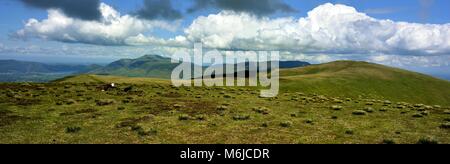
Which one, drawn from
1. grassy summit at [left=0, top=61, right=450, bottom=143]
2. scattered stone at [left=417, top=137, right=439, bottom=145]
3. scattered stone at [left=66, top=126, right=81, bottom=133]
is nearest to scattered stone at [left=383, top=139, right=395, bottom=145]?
grassy summit at [left=0, top=61, right=450, bottom=143]

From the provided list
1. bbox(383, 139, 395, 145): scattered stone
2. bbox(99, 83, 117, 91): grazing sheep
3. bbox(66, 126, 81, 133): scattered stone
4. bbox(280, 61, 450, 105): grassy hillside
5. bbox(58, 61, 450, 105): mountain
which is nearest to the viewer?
bbox(383, 139, 395, 145): scattered stone

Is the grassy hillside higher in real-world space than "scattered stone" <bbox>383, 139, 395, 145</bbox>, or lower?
Result: lower

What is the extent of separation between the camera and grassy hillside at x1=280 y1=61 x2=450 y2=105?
393 feet

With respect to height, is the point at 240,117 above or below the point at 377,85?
above

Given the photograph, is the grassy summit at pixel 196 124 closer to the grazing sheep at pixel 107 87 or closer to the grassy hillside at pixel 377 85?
the grazing sheep at pixel 107 87

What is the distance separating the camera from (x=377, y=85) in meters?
139

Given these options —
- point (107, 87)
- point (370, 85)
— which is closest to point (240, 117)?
point (107, 87)

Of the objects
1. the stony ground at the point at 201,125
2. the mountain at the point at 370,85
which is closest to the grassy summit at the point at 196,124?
the stony ground at the point at 201,125

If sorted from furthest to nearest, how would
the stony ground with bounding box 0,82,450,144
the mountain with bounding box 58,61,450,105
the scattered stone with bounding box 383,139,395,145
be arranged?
the mountain with bounding box 58,61,450,105, the stony ground with bounding box 0,82,450,144, the scattered stone with bounding box 383,139,395,145

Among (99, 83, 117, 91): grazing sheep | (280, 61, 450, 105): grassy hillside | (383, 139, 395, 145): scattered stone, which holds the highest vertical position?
(99, 83, 117, 91): grazing sheep

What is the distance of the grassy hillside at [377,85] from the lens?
4719 inches

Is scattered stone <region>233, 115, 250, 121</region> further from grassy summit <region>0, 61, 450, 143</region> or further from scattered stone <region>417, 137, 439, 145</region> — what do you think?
scattered stone <region>417, 137, 439, 145</region>

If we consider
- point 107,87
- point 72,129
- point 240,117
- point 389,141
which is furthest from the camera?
point 107,87

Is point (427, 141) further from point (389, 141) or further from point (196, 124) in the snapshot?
point (196, 124)
